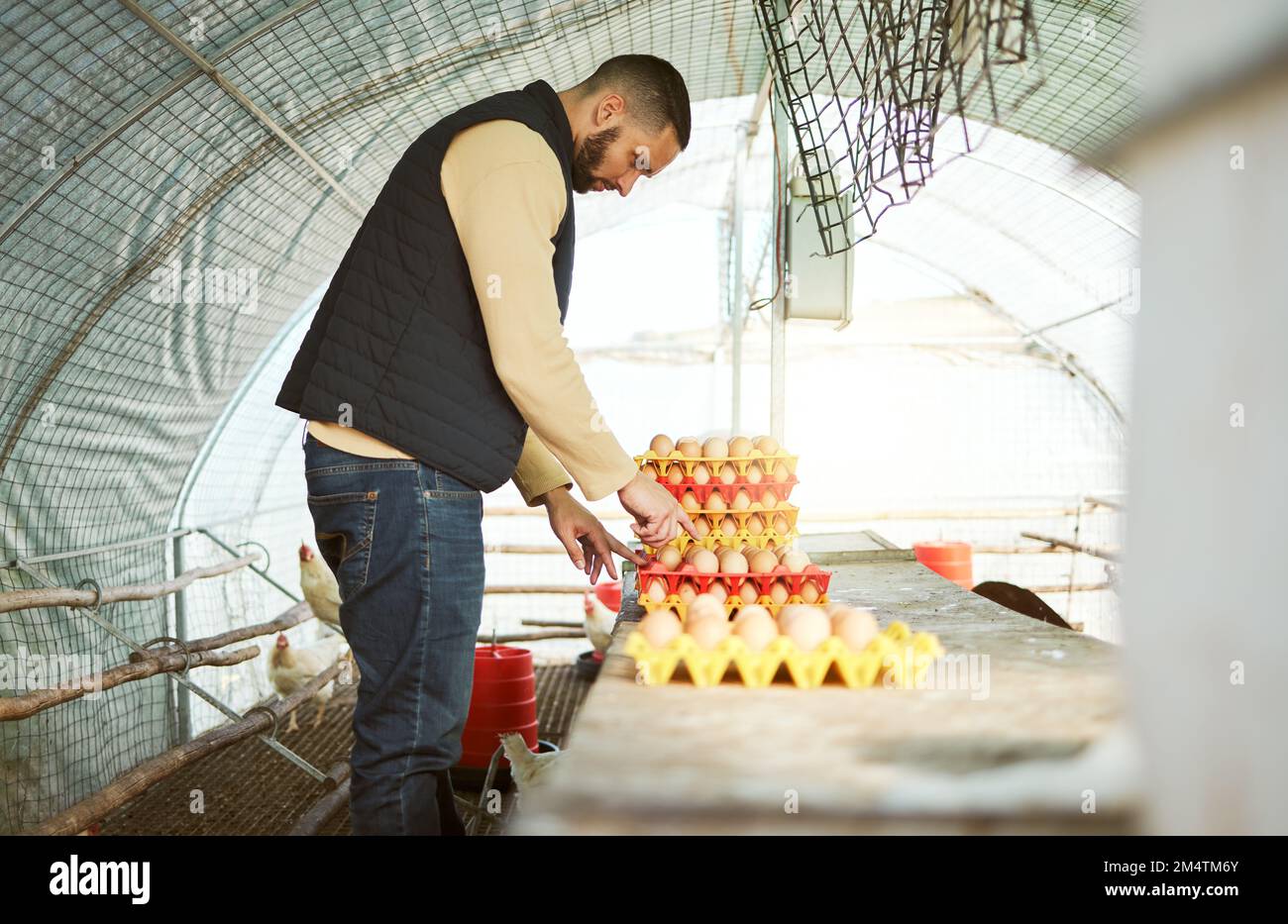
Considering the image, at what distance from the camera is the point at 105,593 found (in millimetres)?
4051

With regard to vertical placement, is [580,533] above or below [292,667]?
above

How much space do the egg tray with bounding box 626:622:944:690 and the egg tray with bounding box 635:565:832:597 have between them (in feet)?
2.35

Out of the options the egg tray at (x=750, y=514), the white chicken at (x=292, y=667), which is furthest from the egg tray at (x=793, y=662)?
the white chicken at (x=292, y=667)

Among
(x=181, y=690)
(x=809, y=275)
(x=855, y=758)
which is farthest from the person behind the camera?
(x=181, y=690)

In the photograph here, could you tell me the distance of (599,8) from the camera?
475 centimetres

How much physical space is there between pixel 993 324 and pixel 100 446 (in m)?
7.75

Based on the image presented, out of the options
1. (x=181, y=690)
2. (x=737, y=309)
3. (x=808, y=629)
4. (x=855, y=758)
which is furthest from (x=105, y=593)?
(x=737, y=309)

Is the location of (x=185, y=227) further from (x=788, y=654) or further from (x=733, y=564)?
(x=788, y=654)

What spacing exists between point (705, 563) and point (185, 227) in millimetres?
2887

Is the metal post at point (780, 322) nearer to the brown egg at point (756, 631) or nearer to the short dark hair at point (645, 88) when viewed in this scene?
the short dark hair at point (645, 88)

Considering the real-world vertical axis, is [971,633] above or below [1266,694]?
below

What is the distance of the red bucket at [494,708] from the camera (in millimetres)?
4203

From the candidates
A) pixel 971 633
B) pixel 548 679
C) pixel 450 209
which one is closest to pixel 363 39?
pixel 450 209

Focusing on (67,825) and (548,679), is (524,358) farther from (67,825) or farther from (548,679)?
(548,679)
